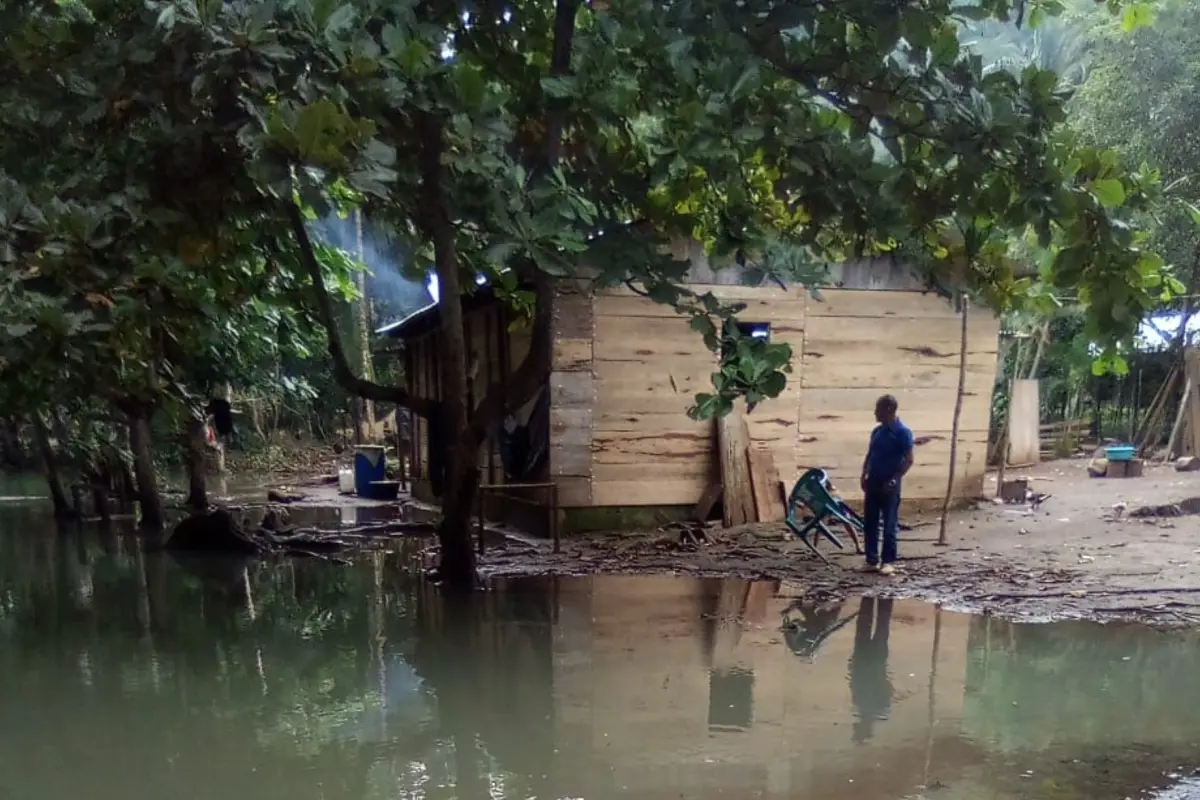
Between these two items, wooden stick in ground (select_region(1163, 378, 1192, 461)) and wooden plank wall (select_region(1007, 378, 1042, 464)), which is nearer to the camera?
wooden stick in ground (select_region(1163, 378, 1192, 461))

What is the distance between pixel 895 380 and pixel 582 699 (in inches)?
286

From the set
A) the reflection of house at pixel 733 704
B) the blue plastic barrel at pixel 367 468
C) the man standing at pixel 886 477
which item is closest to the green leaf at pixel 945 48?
the man standing at pixel 886 477

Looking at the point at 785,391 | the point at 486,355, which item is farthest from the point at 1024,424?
the point at 486,355

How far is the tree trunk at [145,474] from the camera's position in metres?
12.9

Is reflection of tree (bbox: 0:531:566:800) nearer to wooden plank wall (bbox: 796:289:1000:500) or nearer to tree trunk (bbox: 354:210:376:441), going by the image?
wooden plank wall (bbox: 796:289:1000:500)

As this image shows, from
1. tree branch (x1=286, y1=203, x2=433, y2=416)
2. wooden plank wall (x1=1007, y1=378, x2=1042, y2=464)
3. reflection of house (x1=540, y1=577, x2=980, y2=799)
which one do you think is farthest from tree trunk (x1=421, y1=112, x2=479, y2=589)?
wooden plank wall (x1=1007, y1=378, x2=1042, y2=464)

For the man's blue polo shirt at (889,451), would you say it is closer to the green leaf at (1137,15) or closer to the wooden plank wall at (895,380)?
the wooden plank wall at (895,380)

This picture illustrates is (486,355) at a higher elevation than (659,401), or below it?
higher

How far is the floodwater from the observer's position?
4293mm

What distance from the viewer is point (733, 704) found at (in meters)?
5.31

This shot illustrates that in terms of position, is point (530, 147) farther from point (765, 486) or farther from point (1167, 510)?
point (1167, 510)

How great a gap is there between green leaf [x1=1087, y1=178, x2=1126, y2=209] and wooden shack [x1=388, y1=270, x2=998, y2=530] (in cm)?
498

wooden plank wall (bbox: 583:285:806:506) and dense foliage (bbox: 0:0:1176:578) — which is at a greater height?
dense foliage (bbox: 0:0:1176:578)

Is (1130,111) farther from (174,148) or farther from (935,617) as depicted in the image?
(174,148)
